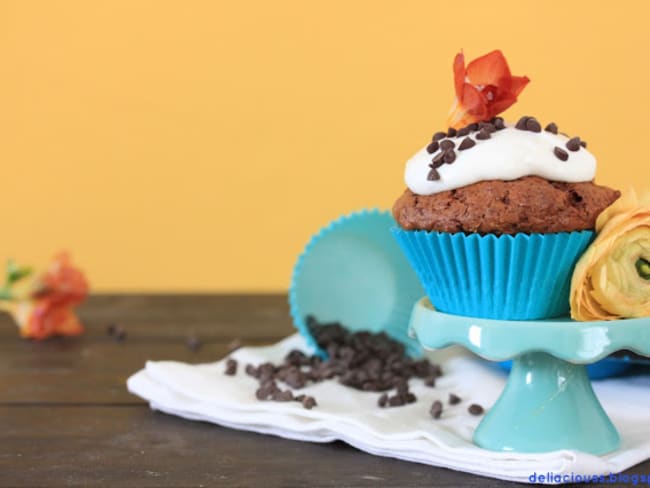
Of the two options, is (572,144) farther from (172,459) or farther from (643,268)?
(172,459)

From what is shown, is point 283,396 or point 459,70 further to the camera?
point 283,396

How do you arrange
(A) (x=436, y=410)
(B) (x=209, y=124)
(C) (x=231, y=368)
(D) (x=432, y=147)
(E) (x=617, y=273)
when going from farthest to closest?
(B) (x=209, y=124) < (C) (x=231, y=368) < (A) (x=436, y=410) < (D) (x=432, y=147) < (E) (x=617, y=273)

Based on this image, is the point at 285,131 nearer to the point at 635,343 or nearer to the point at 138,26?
the point at 138,26

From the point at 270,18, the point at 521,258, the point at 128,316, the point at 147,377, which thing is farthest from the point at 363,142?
the point at 521,258

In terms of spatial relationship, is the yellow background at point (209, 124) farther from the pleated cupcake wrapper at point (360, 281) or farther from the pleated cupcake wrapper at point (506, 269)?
the pleated cupcake wrapper at point (506, 269)

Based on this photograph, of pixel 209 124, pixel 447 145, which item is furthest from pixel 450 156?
pixel 209 124

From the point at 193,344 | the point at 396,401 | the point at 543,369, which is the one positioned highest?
the point at 543,369

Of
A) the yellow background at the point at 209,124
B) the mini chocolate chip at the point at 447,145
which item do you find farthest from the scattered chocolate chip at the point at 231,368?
the yellow background at the point at 209,124

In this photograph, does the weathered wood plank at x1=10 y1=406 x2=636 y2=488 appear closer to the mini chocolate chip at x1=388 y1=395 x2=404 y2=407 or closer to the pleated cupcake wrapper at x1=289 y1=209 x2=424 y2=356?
the mini chocolate chip at x1=388 y1=395 x2=404 y2=407

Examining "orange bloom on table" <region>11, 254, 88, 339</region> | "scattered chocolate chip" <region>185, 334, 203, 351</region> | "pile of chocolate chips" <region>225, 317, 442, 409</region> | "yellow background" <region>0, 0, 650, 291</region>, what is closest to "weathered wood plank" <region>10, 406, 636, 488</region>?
"pile of chocolate chips" <region>225, 317, 442, 409</region>
